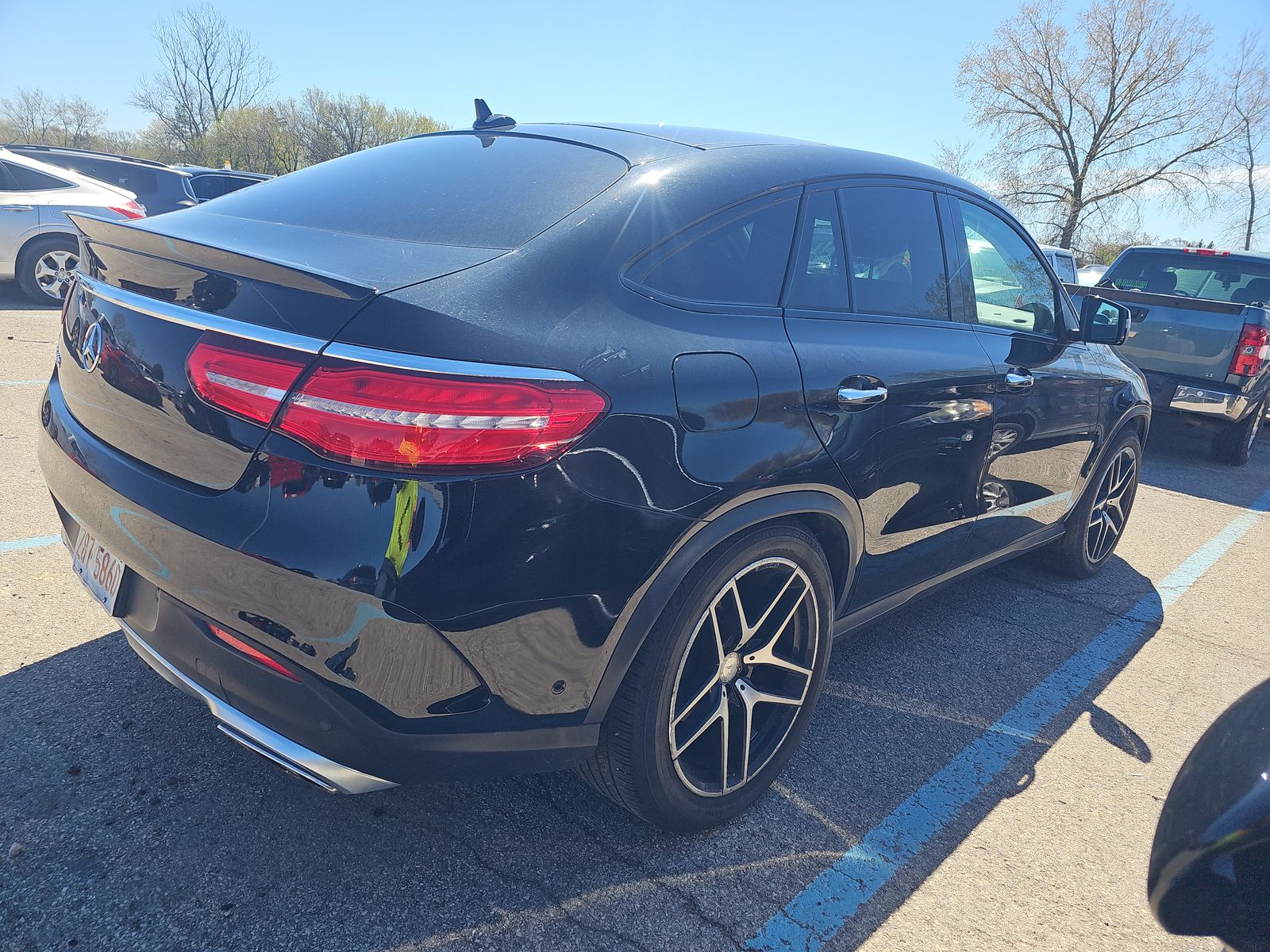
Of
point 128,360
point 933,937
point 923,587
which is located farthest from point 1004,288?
point 128,360

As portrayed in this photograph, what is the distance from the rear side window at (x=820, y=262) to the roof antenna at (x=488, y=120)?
1.05 meters

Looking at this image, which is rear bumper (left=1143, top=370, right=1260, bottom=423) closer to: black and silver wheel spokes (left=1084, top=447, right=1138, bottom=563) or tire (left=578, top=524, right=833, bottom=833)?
black and silver wheel spokes (left=1084, top=447, right=1138, bottom=563)

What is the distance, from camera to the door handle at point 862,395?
2.37m

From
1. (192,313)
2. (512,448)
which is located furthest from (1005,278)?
(192,313)

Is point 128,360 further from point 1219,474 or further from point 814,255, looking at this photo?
point 1219,474

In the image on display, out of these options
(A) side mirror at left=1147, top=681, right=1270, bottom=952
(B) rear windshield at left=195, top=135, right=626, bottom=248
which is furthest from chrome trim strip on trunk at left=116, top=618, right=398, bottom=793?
(A) side mirror at left=1147, top=681, right=1270, bottom=952

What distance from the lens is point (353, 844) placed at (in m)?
2.13

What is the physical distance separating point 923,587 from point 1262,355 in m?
5.93

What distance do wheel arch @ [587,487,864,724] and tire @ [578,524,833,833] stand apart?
0.16 ft

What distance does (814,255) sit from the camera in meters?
2.51

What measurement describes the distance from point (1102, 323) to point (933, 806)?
2.35 m

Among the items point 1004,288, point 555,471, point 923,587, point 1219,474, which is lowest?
point 1219,474

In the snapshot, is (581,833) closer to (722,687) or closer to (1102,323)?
(722,687)

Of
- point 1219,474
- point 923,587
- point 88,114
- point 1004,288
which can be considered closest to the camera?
point 923,587
